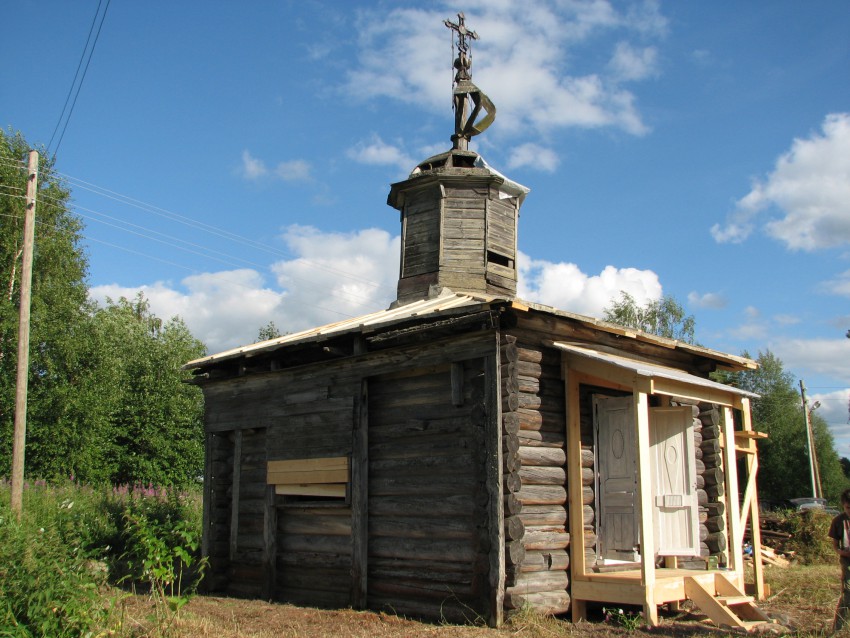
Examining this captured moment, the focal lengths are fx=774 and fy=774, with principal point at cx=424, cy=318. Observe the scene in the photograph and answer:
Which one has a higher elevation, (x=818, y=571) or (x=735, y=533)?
(x=735, y=533)

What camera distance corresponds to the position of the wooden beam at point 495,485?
28.4 feet

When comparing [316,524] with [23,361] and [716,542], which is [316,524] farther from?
[23,361]

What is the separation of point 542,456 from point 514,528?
1.04m

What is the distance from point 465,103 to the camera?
15938mm

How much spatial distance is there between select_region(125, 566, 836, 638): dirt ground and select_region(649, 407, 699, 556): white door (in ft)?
3.09

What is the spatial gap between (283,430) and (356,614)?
3.38 meters

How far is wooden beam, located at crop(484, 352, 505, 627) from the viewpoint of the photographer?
865 centimetres

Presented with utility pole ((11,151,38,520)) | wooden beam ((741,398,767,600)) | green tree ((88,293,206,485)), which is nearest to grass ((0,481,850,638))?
wooden beam ((741,398,767,600))

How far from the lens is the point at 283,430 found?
1210cm

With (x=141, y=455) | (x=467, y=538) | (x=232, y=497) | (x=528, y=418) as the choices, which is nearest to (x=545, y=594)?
(x=467, y=538)

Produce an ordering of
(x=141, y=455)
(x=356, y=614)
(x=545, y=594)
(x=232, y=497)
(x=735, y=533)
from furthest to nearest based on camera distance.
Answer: (x=141, y=455) → (x=232, y=497) → (x=735, y=533) → (x=356, y=614) → (x=545, y=594)

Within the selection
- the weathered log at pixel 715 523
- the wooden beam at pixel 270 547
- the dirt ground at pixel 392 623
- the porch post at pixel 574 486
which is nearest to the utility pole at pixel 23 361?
the dirt ground at pixel 392 623

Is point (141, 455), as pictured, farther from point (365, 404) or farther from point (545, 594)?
point (545, 594)

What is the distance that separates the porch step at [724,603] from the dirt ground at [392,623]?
0.17 metres
